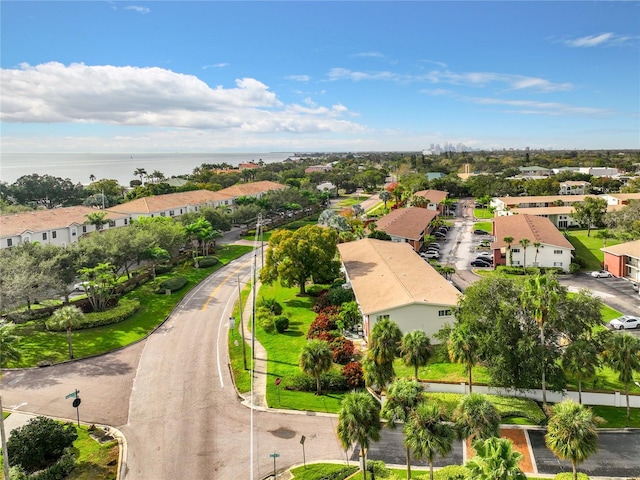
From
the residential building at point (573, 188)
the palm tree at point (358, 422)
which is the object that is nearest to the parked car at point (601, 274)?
the palm tree at point (358, 422)

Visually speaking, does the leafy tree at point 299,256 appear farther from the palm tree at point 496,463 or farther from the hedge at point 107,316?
the palm tree at point 496,463

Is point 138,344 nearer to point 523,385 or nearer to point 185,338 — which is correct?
point 185,338

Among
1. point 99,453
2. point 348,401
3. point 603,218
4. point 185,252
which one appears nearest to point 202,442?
point 99,453

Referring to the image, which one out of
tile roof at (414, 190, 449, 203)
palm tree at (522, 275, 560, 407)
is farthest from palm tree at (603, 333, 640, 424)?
tile roof at (414, 190, 449, 203)

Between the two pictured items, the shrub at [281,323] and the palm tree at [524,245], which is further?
the palm tree at [524,245]

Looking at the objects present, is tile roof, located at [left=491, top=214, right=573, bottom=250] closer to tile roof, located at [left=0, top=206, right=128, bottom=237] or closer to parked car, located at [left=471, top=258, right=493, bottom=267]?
parked car, located at [left=471, top=258, right=493, bottom=267]

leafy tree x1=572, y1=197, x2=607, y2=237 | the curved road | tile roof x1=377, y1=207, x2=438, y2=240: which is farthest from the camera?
leafy tree x1=572, y1=197, x2=607, y2=237

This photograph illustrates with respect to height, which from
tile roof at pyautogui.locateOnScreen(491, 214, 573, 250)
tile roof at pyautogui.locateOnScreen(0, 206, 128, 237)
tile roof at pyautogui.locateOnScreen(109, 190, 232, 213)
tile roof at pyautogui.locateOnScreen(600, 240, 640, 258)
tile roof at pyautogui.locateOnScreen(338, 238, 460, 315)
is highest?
tile roof at pyautogui.locateOnScreen(109, 190, 232, 213)
